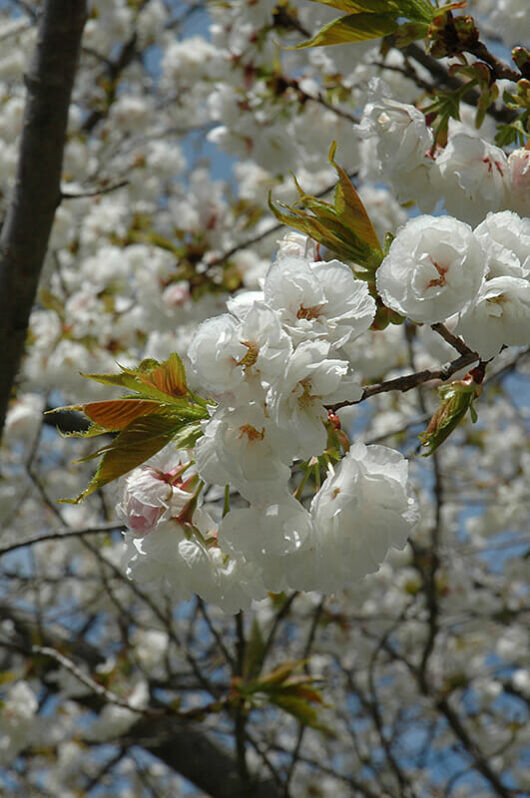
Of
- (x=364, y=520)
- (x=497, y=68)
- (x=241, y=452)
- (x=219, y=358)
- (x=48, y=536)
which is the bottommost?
(x=48, y=536)

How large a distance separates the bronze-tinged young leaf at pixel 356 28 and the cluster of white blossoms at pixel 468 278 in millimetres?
364

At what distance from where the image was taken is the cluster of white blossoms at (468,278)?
82cm

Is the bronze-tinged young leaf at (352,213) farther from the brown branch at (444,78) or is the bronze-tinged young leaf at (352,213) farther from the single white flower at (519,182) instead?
the brown branch at (444,78)

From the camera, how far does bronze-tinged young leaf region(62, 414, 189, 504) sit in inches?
33.1

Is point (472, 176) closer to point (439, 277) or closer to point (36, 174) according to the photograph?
point (439, 277)

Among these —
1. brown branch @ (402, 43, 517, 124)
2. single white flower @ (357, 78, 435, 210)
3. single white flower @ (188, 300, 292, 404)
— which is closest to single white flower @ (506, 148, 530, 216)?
single white flower @ (357, 78, 435, 210)

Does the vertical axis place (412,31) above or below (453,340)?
above

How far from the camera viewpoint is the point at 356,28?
3.36ft

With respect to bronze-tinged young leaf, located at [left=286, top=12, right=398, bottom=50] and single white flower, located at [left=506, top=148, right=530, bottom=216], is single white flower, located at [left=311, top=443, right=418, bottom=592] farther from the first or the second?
bronze-tinged young leaf, located at [left=286, top=12, right=398, bottom=50]

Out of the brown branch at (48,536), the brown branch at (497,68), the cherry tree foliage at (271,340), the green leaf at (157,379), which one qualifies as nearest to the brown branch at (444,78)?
the cherry tree foliage at (271,340)

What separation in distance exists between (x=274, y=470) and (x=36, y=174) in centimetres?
132

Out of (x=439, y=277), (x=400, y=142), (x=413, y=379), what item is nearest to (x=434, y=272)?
(x=439, y=277)

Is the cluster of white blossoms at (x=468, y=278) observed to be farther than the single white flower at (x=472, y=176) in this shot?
No

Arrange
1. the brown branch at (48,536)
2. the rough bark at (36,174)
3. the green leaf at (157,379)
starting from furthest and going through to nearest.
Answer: the rough bark at (36,174) → the brown branch at (48,536) → the green leaf at (157,379)
